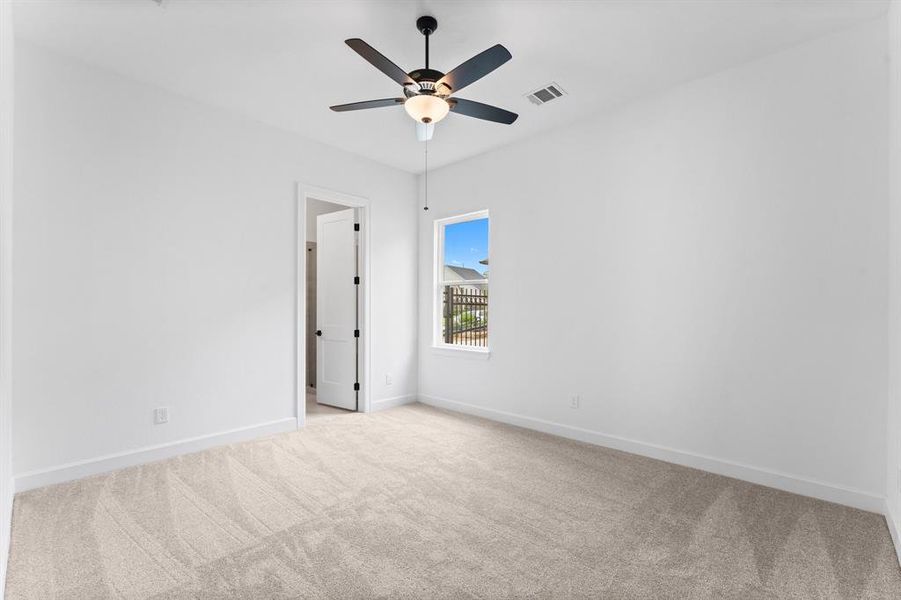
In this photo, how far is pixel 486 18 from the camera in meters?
2.66

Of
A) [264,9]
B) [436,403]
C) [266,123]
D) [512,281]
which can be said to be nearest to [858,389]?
[512,281]

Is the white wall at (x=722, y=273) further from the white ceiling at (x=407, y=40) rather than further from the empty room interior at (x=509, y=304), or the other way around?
the white ceiling at (x=407, y=40)

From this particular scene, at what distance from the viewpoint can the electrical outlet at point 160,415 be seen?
348cm

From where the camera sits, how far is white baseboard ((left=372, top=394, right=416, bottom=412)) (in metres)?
5.18

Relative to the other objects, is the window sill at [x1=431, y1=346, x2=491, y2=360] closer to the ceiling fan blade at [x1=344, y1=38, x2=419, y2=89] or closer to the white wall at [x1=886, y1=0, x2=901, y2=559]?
the ceiling fan blade at [x1=344, y1=38, x2=419, y2=89]

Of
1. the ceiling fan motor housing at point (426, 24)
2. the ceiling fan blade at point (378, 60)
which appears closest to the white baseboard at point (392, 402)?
the ceiling fan blade at point (378, 60)

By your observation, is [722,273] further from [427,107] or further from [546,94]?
[427,107]

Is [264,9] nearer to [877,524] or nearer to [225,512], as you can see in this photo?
[225,512]

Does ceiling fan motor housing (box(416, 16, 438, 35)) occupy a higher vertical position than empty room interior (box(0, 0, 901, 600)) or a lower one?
higher

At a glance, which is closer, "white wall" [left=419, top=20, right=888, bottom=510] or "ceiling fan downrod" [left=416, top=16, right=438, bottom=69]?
"ceiling fan downrod" [left=416, top=16, right=438, bottom=69]

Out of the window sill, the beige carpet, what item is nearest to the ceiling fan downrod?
the beige carpet

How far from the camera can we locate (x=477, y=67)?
240cm

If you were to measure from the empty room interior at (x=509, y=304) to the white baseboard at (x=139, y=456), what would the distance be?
0.02 meters

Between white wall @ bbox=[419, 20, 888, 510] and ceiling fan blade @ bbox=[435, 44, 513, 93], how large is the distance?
1883 millimetres
